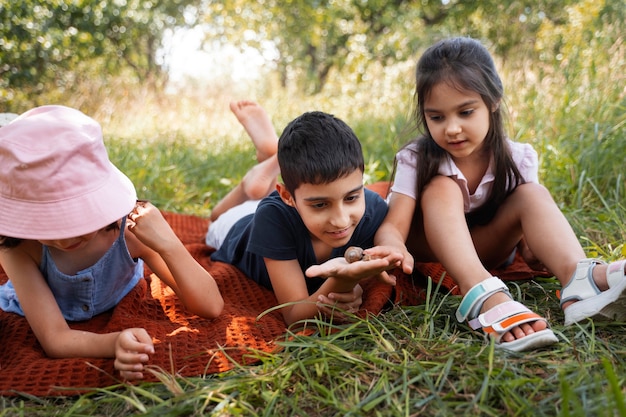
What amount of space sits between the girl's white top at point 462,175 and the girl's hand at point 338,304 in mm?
508

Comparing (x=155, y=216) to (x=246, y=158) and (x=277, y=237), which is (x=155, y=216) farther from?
(x=246, y=158)

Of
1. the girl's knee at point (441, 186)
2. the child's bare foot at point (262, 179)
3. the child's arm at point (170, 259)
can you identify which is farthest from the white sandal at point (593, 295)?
the child's bare foot at point (262, 179)

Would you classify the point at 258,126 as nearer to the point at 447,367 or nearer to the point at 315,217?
the point at 315,217

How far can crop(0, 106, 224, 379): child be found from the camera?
1.53 metres

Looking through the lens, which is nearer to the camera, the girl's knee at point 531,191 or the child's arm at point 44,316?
the child's arm at point 44,316

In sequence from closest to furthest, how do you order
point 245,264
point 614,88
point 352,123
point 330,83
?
1. point 245,264
2. point 614,88
3. point 352,123
4. point 330,83

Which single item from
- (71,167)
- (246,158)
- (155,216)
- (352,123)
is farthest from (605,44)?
(71,167)

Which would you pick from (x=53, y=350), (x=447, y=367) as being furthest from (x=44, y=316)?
(x=447, y=367)

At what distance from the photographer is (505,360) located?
60.4 inches

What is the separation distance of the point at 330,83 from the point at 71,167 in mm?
8010

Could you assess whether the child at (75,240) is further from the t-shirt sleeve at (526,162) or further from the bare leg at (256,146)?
the t-shirt sleeve at (526,162)

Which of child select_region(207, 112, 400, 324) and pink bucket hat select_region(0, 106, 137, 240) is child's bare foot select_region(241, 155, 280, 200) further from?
pink bucket hat select_region(0, 106, 137, 240)

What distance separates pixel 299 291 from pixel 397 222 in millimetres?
467

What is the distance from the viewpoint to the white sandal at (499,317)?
64.1 inches
